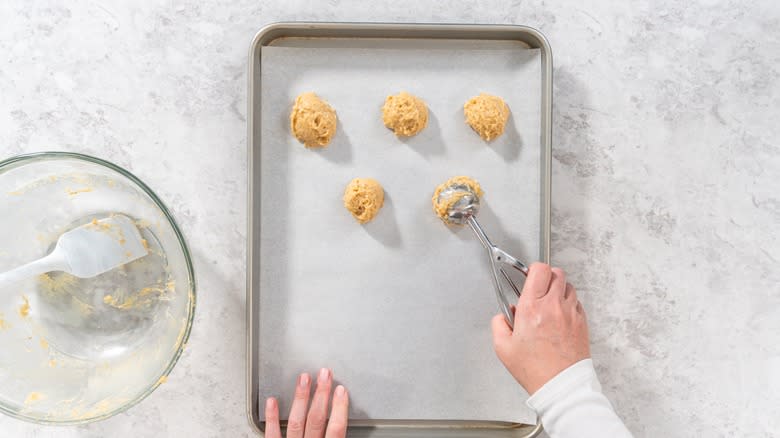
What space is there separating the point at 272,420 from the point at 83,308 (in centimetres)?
34

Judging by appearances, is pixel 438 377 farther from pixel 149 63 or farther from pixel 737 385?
pixel 149 63

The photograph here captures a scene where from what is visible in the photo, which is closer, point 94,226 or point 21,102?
point 94,226

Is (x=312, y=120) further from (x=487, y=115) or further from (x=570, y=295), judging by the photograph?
(x=570, y=295)

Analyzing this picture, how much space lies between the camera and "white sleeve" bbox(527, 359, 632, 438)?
2.67 feet

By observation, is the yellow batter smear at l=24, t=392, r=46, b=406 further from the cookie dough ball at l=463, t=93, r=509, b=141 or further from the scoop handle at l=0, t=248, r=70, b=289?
the cookie dough ball at l=463, t=93, r=509, b=141

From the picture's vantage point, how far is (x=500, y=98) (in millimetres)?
948

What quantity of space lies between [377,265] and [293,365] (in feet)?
0.72

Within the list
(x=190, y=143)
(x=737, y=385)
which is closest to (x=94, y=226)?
(x=190, y=143)

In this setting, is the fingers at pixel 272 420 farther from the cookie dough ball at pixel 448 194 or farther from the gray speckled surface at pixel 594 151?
the cookie dough ball at pixel 448 194

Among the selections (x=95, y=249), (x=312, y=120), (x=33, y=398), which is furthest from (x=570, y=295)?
(x=33, y=398)

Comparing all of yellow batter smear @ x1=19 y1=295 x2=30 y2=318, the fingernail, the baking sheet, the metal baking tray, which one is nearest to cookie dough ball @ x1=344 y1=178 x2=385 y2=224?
the baking sheet

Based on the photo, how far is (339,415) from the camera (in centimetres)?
94

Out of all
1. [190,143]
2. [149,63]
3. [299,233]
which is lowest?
[299,233]

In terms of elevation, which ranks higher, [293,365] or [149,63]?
[149,63]
